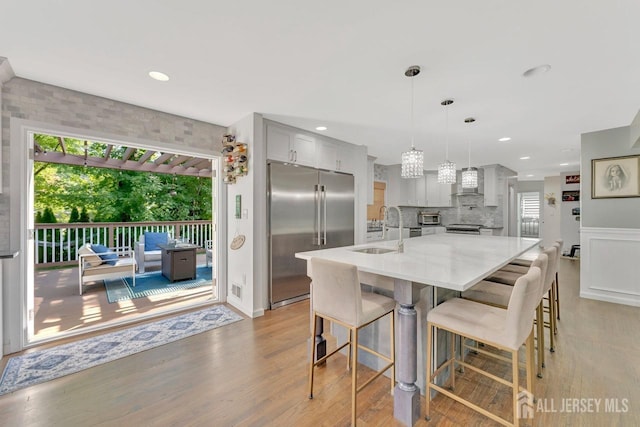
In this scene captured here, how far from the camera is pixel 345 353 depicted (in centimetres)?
229

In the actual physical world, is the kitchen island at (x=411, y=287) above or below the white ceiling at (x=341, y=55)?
below

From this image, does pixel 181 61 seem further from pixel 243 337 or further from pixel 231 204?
pixel 243 337

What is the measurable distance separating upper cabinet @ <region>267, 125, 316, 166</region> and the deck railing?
10.1 ft

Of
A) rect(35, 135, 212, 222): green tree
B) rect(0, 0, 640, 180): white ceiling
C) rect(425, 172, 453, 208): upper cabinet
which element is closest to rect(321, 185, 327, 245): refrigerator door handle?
rect(0, 0, 640, 180): white ceiling

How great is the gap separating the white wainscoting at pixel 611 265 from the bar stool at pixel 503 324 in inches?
132

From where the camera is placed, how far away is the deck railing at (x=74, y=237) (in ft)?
17.9

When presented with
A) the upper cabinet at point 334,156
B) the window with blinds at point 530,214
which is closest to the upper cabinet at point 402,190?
the upper cabinet at point 334,156

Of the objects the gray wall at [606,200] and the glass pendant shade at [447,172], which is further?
the gray wall at [606,200]

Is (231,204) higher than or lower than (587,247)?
higher

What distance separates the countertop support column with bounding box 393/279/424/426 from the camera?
1.57 meters

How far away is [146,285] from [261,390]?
11.7 feet

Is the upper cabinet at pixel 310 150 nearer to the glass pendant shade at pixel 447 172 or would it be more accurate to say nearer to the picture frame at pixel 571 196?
the glass pendant shade at pixel 447 172

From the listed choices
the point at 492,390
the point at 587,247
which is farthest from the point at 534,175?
the point at 492,390

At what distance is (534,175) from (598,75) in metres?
7.17
